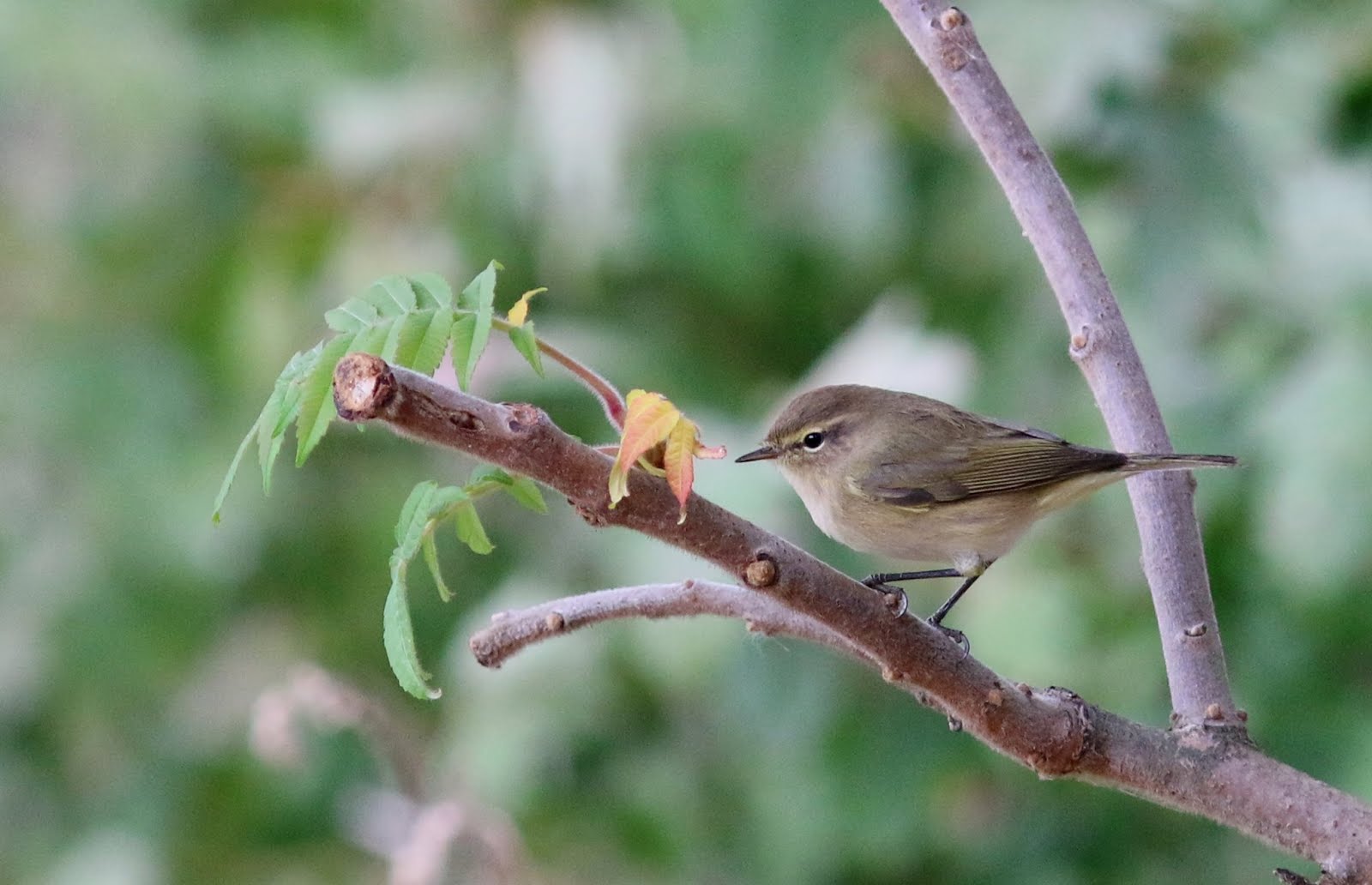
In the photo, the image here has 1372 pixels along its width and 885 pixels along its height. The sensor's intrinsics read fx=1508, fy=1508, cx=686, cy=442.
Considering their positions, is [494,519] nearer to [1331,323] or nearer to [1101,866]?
[1101,866]

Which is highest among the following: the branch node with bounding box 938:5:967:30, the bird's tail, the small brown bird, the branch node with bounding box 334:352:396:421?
the small brown bird

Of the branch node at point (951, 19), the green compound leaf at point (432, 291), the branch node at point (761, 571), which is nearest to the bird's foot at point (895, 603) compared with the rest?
the branch node at point (761, 571)

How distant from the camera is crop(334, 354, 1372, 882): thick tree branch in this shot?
4.14 ft

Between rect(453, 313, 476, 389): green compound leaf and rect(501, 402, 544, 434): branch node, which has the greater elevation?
rect(453, 313, 476, 389): green compound leaf

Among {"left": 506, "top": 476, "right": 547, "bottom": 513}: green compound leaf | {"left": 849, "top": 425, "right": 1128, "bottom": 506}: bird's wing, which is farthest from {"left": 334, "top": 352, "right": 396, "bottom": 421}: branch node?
{"left": 849, "top": 425, "right": 1128, "bottom": 506}: bird's wing

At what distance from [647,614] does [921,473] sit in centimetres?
157

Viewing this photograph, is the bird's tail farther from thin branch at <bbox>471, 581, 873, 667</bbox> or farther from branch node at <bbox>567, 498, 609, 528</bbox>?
branch node at <bbox>567, 498, 609, 528</bbox>

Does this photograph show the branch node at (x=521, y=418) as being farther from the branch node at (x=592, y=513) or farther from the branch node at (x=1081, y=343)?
the branch node at (x=1081, y=343)

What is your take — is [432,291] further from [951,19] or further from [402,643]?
[951,19]

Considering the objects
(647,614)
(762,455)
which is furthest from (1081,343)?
(762,455)

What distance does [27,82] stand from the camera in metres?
4.73

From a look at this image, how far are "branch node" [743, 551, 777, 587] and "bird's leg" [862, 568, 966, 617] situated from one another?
0.17m

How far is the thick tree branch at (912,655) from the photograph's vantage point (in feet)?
4.14

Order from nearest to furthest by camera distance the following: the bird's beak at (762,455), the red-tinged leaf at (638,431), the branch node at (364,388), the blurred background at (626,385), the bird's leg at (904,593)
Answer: the branch node at (364,388) → the red-tinged leaf at (638,431) → the bird's leg at (904,593) → the bird's beak at (762,455) → the blurred background at (626,385)
